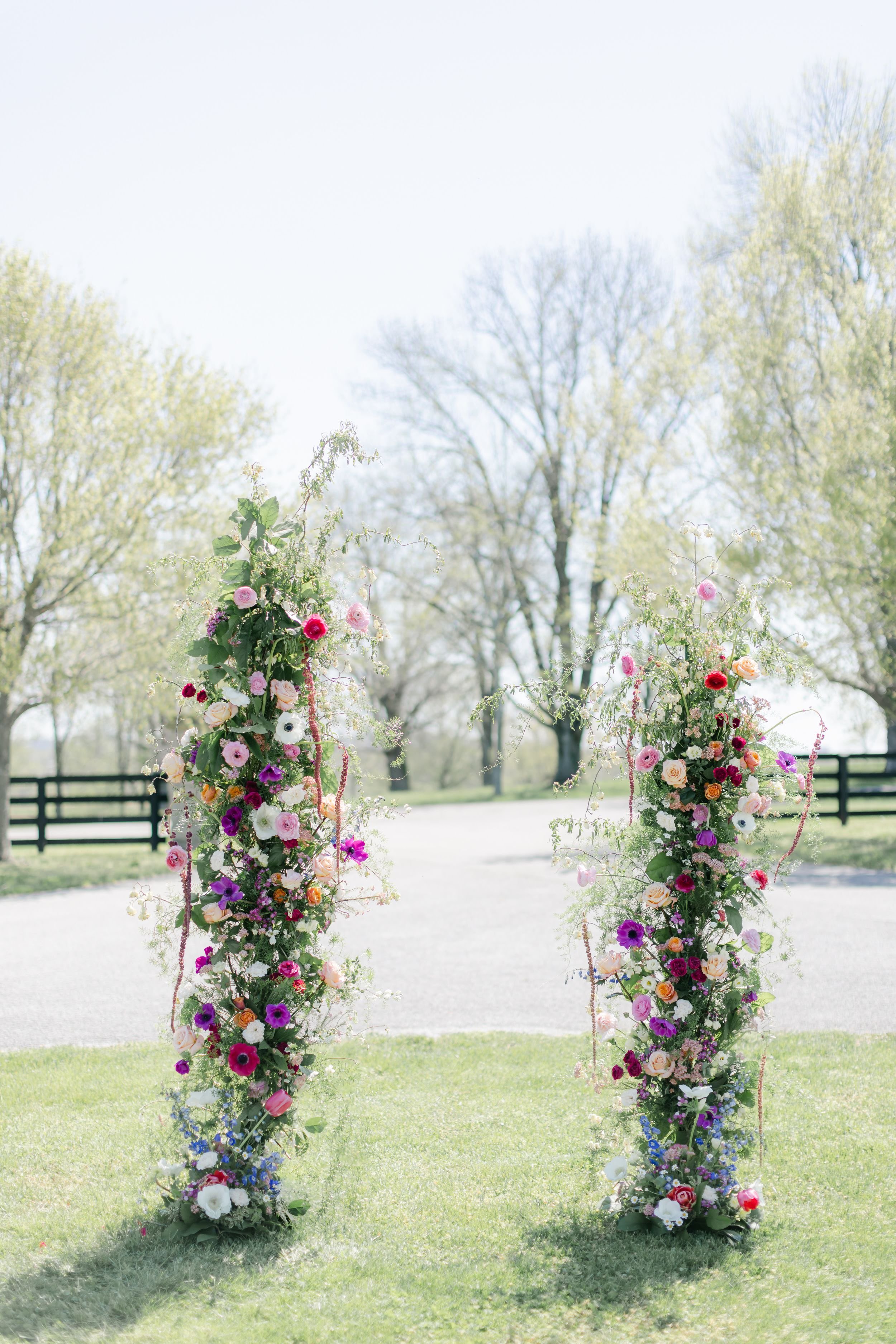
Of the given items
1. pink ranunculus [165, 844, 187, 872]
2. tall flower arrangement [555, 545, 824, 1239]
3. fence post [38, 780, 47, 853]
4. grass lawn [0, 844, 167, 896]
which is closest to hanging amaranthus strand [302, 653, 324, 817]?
pink ranunculus [165, 844, 187, 872]

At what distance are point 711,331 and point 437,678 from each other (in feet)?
85.9

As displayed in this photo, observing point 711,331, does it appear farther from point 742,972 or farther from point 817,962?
point 742,972

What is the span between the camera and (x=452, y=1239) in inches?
169

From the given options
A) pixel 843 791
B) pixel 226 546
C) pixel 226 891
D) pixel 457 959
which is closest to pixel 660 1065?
pixel 226 891

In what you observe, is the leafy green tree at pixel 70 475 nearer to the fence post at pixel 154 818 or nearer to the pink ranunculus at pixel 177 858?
the fence post at pixel 154 818

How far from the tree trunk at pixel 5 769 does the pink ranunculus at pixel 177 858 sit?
13.9 m

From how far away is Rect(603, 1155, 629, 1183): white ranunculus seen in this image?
4266 mm

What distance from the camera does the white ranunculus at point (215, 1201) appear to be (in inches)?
164

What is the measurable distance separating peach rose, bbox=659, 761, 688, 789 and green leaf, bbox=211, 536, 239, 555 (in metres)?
1.84

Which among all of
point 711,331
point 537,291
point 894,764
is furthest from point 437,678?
point 711,331

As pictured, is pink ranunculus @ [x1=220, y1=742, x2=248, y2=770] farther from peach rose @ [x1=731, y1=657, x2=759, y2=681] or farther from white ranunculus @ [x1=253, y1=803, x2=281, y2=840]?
peach rose @ [x1=731, y1=657, x2=759, y2=681]

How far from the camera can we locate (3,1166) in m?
5.11

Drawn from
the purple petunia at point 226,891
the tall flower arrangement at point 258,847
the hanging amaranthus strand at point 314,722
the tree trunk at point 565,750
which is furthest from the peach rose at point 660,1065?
the tree trunk at point 565,750

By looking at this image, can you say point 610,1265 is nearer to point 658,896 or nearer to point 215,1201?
point 658,896
